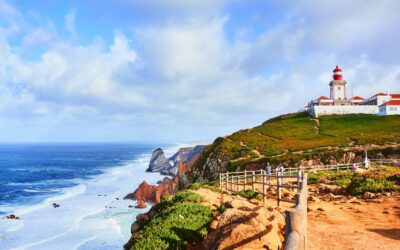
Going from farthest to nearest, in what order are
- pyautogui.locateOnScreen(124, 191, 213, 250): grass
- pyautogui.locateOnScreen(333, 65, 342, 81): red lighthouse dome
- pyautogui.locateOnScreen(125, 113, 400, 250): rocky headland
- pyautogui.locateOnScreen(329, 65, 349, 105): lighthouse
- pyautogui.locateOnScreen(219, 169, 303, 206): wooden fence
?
pyautogui.locateOnScreen(333, 65, 342, 81): red lighthouse dome → pyautogui.locateOnScreen(329, 65, 349, 105): lighthouse → pyautogui.locateOnScreen(219, 169, 303, 206): wooden fence → pyautogui.locateOnScreen(124, 191, 213, 250): grass → pyautogui.locateOnScreen(125, 113, 400, 250): rocky headland

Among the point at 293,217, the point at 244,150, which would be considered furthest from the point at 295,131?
the point at 293,217

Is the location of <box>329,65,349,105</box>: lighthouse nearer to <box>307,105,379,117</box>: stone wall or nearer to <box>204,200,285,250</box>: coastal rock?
<box>307,105,379,117</box>: stone wall

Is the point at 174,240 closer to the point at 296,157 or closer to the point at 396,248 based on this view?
the point at 396,248

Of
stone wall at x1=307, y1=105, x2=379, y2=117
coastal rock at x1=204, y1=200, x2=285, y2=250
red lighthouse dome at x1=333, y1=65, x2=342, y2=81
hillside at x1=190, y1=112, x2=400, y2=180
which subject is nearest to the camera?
coastal rock at x1=204, y1=200, x2=285, y2=250

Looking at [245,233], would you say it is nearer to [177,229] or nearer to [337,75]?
[177,229]

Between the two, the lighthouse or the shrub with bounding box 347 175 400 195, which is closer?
the shrub with bounding box 347 175 400 195

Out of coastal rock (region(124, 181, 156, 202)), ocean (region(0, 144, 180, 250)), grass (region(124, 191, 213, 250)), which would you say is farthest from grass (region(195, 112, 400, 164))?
grass (region(124, 191, 213, 250))

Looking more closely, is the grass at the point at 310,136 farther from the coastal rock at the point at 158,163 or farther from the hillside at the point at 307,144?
A: the coastal rock at the point at 158,163

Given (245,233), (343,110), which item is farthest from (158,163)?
(245,233)
